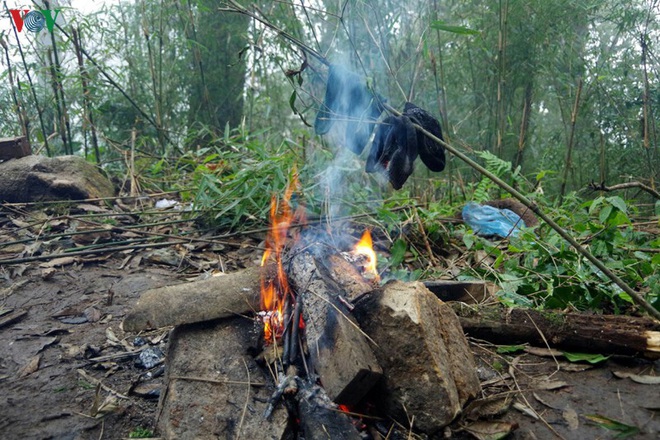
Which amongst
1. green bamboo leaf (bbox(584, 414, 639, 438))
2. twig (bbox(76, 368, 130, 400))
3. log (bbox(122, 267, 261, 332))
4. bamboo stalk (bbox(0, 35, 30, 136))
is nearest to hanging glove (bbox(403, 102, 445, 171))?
log (bbox(122, 267, 261, 332))

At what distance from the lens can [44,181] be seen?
452 centimetres

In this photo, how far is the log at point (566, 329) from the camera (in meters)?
2.12

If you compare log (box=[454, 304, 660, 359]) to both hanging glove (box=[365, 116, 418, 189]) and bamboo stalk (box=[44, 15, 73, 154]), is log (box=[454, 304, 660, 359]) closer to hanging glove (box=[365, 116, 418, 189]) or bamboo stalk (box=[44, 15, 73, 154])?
hanging glove (box=[365, 116, 418, 189])

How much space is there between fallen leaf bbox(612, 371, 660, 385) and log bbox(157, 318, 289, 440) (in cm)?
145

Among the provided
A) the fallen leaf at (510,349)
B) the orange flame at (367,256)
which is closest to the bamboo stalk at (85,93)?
the orange flame at (367,256)

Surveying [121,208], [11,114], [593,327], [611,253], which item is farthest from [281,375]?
[11,114]

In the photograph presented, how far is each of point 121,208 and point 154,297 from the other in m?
2.72

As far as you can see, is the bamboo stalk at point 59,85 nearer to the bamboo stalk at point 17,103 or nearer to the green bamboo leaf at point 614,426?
the bamboo stalk at point 17,103

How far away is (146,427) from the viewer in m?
1.99

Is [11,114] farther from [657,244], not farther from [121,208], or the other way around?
[657,244]

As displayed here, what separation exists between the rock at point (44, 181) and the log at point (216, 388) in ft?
9.67

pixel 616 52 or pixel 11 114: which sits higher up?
pixel 616 52

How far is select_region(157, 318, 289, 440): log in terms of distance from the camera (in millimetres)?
1871

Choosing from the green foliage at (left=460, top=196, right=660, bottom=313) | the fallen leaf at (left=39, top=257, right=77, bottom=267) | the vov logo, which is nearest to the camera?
the green foliage at (left=460, top=196, right=660, bottom=313)
